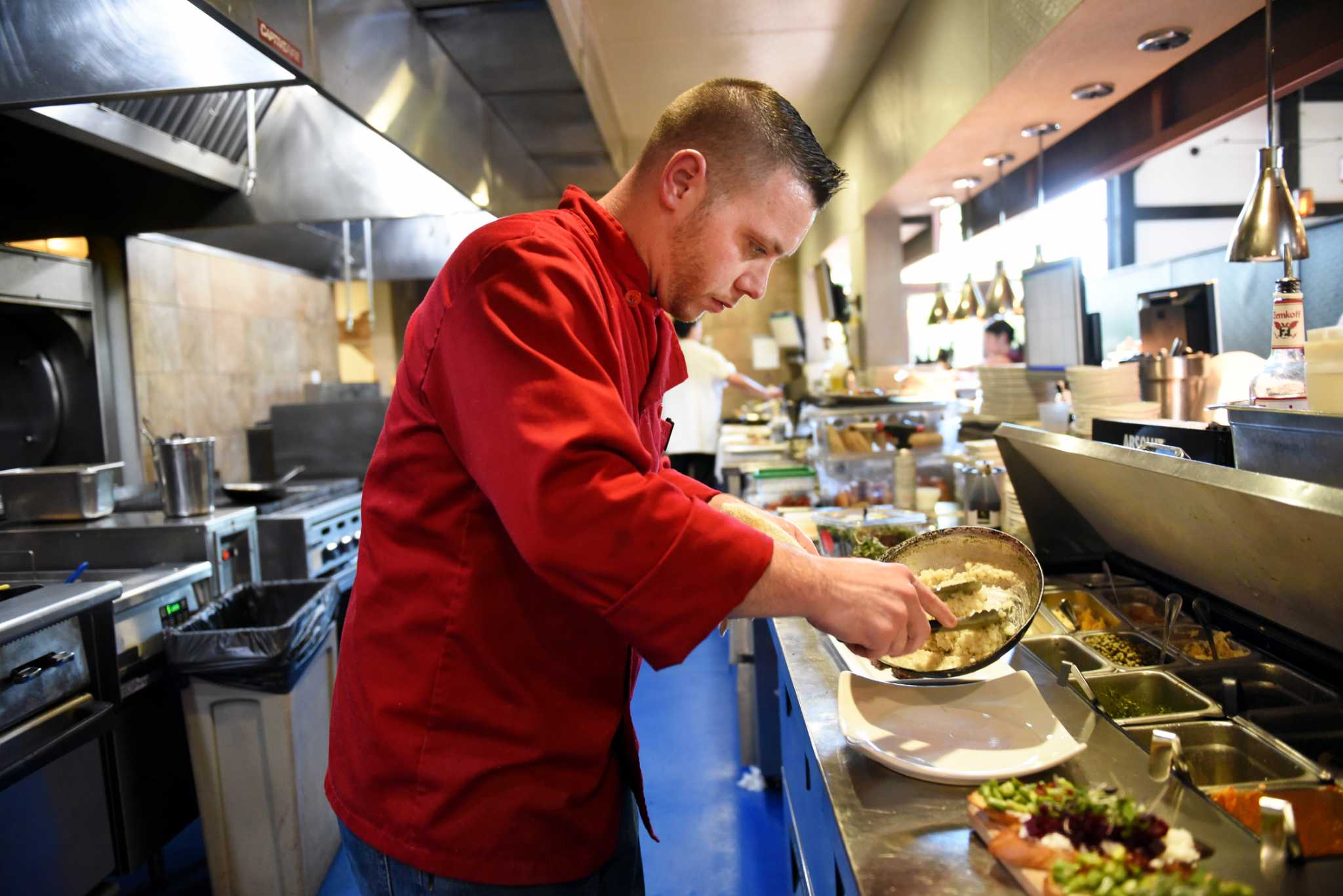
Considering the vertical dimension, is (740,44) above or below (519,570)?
above

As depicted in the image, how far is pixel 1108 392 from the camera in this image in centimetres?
235

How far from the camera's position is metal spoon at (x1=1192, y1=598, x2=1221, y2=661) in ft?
5.27

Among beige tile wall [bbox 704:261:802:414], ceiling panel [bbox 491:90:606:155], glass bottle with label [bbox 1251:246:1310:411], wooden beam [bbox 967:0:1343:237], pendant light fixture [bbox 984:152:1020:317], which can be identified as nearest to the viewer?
glass bottle with label [bbox 1251:246:1310:411]

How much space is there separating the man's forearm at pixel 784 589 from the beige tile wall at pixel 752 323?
9.48 m

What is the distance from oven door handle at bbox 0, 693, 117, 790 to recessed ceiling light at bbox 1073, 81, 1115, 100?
4.05 m

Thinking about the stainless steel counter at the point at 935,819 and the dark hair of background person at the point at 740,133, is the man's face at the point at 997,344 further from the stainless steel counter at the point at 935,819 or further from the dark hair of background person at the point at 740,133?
the dark hair of background person at the point at 740,133

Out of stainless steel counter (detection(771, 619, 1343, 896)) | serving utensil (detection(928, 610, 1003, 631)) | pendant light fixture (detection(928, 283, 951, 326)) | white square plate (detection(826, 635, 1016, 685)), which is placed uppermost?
pendant light fixture (detection(928, 283, 951, 326))

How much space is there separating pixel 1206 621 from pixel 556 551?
56.4 inches

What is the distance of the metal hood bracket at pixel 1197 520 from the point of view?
1101mm

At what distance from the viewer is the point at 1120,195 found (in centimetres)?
799

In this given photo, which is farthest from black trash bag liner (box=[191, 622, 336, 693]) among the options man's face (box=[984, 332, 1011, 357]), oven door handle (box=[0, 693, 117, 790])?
man's face (box=[984, 332, 1011, 357])

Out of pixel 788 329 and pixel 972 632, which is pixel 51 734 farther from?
pixel 788 329

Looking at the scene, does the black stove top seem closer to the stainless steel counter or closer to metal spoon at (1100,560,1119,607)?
the stainless steel counter

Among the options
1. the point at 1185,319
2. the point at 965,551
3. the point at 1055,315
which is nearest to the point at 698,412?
the point at 1055,315
